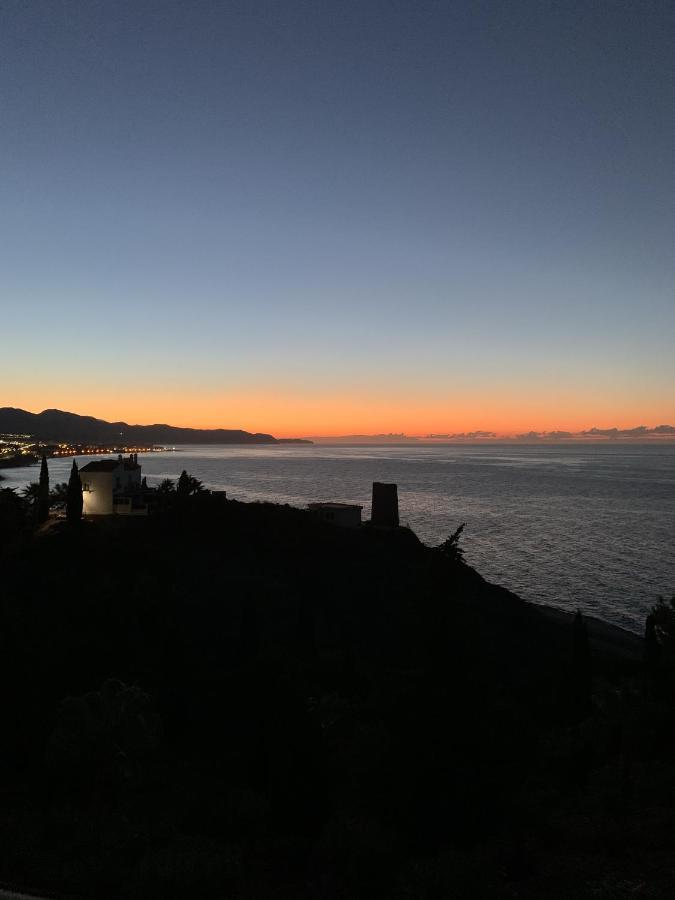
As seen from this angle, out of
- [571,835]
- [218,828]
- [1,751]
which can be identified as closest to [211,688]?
[1,751]

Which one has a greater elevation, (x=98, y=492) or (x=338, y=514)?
(x=98, y=492)

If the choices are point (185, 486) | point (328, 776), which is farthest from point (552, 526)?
point (328, 776)

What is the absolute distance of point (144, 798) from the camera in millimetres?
18172

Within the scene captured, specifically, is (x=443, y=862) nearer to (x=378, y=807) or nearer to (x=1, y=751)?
(x=378, y=807)

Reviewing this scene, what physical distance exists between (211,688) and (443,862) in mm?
22647

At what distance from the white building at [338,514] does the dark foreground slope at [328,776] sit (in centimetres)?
3170

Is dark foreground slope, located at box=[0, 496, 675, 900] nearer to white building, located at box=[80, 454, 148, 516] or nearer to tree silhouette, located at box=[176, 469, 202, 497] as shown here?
tree silhouette, located at box=[176, 469, 202, 497]

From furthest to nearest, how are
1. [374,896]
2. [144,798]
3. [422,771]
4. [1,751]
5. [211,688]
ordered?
[211,688]
[1,751]
[144,798]
[422,771]
[374,896]

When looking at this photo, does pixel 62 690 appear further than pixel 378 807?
Yes

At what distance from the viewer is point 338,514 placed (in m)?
65.6

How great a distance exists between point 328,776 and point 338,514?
46602 mm

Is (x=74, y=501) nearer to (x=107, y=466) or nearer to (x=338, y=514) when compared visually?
(x=107, y=466)

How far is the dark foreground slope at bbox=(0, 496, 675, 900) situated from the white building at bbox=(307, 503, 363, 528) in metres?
31.7

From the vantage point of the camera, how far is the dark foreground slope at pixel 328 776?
12.8 m
